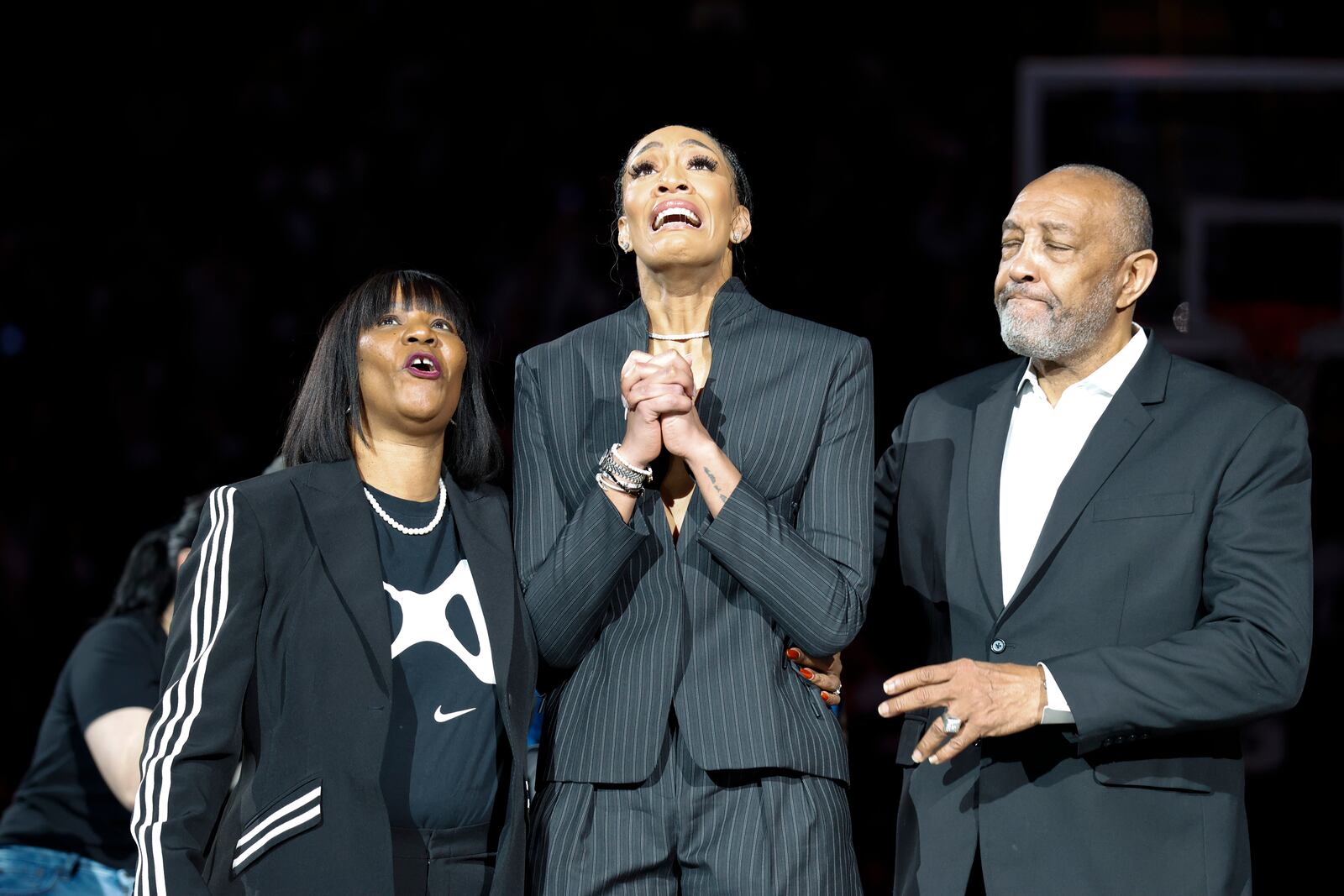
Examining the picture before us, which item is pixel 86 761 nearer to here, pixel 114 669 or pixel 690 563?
pixel 114 669

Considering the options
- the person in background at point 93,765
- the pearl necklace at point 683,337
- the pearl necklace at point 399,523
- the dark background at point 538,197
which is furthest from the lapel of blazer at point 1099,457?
the dark background at point 538,197

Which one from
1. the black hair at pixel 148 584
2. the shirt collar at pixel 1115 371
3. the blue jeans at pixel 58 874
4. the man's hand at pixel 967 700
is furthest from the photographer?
the black hair at pixel 148 584

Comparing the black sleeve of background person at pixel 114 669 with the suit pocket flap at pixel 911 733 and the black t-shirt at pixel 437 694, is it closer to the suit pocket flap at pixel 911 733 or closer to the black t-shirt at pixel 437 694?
the black t-shirt at pixel 437 694

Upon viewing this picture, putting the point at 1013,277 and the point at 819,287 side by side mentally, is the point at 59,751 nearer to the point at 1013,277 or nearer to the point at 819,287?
the point at 1013,277

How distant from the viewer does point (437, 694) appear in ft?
6.34

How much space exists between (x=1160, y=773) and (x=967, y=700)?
35 centimetres

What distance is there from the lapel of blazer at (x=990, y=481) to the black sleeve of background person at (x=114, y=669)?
1907 millimetres

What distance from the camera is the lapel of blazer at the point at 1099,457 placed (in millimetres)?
2107

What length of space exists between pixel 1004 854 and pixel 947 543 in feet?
1.49

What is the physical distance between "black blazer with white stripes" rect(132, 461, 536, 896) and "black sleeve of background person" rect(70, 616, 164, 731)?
144cm

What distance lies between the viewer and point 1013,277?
228 centimetres

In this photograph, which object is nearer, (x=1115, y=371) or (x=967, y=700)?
(x=967, y=700)

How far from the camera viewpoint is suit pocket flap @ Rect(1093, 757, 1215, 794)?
2039mm

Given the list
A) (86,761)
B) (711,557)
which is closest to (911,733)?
(711,557)
